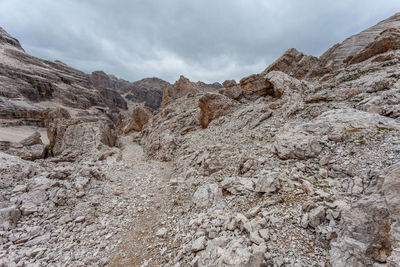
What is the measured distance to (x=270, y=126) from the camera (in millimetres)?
16953

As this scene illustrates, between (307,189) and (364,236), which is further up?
(307,189)

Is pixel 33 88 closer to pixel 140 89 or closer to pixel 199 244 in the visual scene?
pixel 140 89

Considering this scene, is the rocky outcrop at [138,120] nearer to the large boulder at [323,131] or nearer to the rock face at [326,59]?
the rock face at [326,59]

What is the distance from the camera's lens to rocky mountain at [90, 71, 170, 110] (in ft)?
544

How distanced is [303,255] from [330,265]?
2.35 feet

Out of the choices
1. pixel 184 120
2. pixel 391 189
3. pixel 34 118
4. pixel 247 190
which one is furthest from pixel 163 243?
pixel 34 118

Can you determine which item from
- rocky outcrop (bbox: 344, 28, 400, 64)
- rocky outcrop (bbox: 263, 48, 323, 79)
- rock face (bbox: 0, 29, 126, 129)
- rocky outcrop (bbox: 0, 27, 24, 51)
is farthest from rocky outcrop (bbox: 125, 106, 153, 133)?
rocky outcrop (bbox: 0, 27, 24, 51)

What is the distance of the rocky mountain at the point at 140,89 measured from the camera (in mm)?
165875

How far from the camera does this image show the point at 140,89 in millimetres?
177375

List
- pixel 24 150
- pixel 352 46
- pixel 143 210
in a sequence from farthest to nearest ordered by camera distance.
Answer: pixel 352 46 → pixel 24 150 → pixel 143 210

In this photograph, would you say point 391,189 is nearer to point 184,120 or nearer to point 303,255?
point 303,255

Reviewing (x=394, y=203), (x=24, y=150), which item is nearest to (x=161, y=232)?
(x=394, y=203)

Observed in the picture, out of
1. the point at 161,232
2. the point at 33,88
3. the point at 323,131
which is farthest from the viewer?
the point at 33,88

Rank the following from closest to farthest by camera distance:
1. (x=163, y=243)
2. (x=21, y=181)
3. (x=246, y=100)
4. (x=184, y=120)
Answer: (x=163, y=243) → (x=21, y=181) → (x=246, y=100) → (x=184, y=120)
